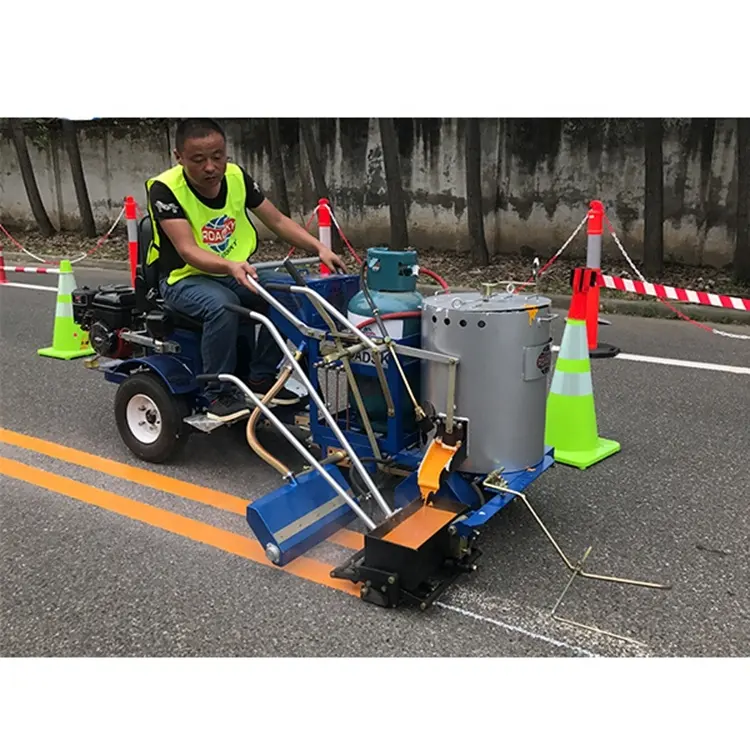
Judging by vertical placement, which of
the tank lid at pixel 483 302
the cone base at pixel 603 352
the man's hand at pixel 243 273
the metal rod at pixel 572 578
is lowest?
→ the cone base at pixel 603 352

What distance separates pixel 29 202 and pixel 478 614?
17376 millimetres

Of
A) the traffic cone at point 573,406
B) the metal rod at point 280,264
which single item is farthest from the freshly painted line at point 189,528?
the traffic cone at point 573,406

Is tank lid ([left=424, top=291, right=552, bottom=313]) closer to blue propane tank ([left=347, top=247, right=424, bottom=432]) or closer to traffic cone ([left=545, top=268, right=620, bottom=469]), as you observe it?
blue propane tank ([left=347, top=247, right=424, bottom=432])

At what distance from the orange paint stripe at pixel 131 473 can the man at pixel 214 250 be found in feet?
1.39

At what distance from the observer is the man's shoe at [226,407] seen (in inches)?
163

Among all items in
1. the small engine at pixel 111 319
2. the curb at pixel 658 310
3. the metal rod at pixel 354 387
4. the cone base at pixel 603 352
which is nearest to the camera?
the metal rod at pixel 354 387

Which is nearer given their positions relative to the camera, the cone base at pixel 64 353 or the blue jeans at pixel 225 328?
the blue jeans at pixel 225 328

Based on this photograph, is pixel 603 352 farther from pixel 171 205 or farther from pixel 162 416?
pixel 171 205

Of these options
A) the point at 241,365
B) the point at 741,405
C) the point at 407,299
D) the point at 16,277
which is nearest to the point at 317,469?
the point at 407,299

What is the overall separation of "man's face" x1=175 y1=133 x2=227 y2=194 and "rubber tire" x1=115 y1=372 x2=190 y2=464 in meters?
1.16

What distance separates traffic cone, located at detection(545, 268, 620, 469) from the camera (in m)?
4.45

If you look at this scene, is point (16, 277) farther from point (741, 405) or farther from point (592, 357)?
point (741, 405)

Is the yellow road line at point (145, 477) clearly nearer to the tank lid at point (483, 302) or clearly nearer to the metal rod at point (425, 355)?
the metal rod at point (425, 355)

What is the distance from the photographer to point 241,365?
14.8 ft
